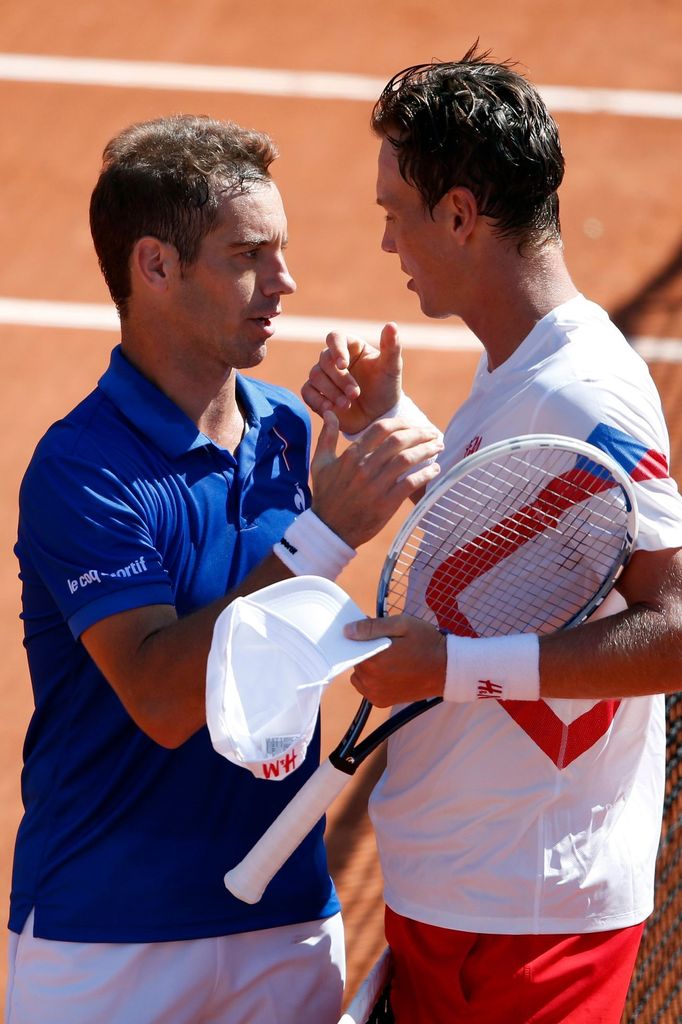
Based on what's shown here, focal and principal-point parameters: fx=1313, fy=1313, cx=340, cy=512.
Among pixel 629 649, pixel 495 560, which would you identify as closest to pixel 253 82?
pixel 495 560

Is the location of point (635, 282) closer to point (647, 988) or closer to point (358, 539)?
point (647, 988)

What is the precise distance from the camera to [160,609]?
8.79ft

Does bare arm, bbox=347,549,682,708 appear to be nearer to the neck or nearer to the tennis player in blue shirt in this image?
the tennis player in blue shirt

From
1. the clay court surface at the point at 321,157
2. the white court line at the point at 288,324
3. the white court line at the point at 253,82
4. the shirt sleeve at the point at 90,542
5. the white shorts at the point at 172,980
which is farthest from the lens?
the white court line at the point at 253,82

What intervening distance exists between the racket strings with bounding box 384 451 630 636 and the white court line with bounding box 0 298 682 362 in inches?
189

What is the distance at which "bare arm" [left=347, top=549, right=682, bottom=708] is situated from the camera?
2416 millimetres

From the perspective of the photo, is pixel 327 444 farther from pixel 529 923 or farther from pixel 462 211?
pixel 529 923

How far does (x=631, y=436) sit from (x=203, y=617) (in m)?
0.90

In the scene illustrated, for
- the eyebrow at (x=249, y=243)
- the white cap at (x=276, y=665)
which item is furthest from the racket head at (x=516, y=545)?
the eyebrow at (x=249, y=243)

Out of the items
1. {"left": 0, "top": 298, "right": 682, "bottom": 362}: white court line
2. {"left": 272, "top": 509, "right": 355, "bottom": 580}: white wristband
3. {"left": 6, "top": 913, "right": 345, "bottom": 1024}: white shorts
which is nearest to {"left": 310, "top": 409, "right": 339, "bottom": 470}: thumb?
{"left": 272, "top": 509, "right": 355, "bottom": 580}: white wristband

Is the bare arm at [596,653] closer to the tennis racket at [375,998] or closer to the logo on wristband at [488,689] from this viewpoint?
the logo on wristband at [488,689]

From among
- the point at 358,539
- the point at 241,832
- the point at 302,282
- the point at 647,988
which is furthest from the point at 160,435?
the point at 302,282

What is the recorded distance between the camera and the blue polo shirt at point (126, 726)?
273 cm

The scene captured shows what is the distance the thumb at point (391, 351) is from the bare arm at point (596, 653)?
0.85m
